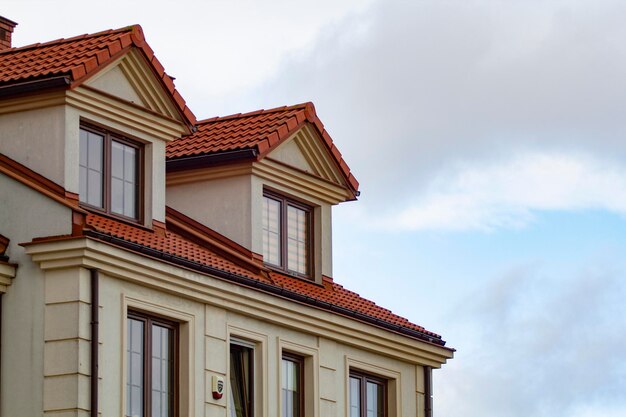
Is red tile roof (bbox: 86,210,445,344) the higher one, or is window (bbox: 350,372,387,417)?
red tile roof (bbox: 86,210,445,344)

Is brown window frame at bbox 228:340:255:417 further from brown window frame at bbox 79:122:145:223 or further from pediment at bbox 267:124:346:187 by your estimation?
pediment at bbox 267:124:346:187

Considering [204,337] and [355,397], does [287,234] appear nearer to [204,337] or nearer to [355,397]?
[355,397]

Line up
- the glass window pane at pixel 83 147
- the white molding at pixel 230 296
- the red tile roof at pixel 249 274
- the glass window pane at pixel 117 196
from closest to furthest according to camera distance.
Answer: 1. the white molding at pixel 230 296
2. the red tile roof at pixel 249 274
3. the glass window pane at pixel 83 147
4. the glass window pane at pixel 117 196

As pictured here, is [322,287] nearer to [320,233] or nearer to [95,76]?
[320,233]

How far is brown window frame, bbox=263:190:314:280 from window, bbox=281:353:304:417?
2280 millimetres

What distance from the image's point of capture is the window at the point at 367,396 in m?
40.5

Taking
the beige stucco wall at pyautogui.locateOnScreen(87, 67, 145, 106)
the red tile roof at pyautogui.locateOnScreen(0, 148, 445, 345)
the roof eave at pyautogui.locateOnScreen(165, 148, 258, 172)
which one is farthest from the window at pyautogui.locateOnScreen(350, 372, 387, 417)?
the beige stucco wall at pyautogui.locateOnScreen(87, 67, 145, 106)

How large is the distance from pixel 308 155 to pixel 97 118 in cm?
688

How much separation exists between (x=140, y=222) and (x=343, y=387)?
5.94 meters

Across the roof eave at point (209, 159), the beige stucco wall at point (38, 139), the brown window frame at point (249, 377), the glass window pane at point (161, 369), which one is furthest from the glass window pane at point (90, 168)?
the roof eave at point (209, 159)

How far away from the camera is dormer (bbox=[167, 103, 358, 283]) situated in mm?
40031

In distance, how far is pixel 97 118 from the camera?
36375 millimetres

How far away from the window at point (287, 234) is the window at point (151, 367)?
16.2ft

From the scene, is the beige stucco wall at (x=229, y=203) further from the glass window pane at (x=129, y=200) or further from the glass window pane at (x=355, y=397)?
the glass window pane at (x=355, y=397)
